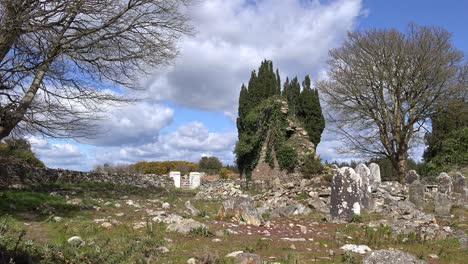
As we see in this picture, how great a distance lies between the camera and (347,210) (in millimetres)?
12586

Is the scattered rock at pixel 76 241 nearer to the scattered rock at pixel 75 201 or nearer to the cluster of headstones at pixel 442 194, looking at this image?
the scattered rock at pixel 75 201

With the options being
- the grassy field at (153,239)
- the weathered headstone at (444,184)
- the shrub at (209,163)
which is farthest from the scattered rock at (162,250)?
the shrub at (209,163)

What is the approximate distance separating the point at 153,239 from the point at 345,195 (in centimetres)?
694

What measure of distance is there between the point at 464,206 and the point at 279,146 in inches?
499

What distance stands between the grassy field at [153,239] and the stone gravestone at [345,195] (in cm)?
49

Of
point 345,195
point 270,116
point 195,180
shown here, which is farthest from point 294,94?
point 345,195

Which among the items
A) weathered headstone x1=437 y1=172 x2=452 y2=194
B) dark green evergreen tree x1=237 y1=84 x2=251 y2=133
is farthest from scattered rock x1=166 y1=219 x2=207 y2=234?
dark green evergreen tree x1=237 y1=84 x2=251 y2=133

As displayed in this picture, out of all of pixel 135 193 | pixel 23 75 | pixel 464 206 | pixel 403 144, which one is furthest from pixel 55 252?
pixel 403 144

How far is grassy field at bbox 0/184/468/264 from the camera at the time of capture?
622 centimetres

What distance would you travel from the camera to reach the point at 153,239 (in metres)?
7.42

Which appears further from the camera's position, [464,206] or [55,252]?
[464,206]

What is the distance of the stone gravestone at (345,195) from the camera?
1258 cm

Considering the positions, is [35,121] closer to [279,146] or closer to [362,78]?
[279,146]

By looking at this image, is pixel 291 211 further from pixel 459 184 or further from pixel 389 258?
pixel 459 184
